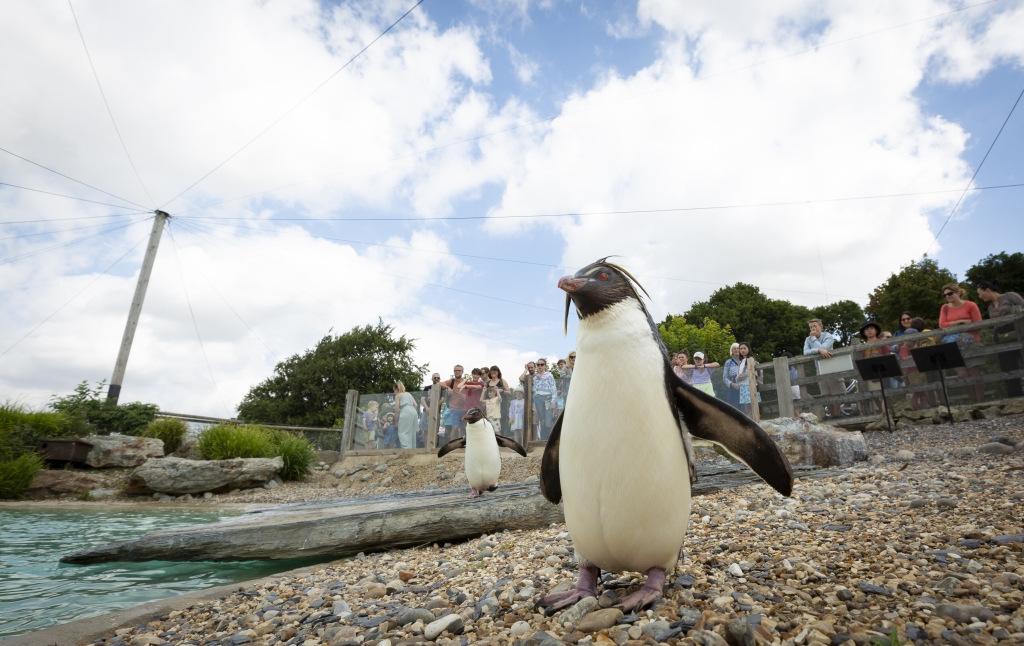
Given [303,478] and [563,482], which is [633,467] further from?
[303,478]

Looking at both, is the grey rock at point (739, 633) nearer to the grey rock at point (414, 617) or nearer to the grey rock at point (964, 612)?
Result: the grey rock at point (964, 612)

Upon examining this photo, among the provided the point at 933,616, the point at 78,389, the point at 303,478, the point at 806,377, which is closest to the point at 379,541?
the point at 933,616

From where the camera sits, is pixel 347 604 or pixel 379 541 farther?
pixel 379 541

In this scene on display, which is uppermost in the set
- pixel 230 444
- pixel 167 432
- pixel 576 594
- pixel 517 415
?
pixel 517 415

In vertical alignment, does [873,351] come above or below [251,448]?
above

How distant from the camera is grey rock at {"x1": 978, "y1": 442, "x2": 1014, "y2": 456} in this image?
541 cm

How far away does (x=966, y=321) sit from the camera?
880 cm

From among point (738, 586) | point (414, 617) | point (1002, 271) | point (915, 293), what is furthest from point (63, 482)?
point (1002, 271)

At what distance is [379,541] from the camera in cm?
436

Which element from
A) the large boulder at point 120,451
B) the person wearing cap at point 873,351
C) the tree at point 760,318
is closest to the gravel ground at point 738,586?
the person wearing cap at point 873,351

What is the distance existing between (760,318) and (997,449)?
35397mm

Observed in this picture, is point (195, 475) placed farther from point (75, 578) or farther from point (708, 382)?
A: point (708, 382)

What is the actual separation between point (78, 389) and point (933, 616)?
20688 millimetres

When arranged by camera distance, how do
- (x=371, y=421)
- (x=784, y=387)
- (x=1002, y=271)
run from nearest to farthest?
(x=784, y=387), (x=371, y=421), (x=1002, y=271)
